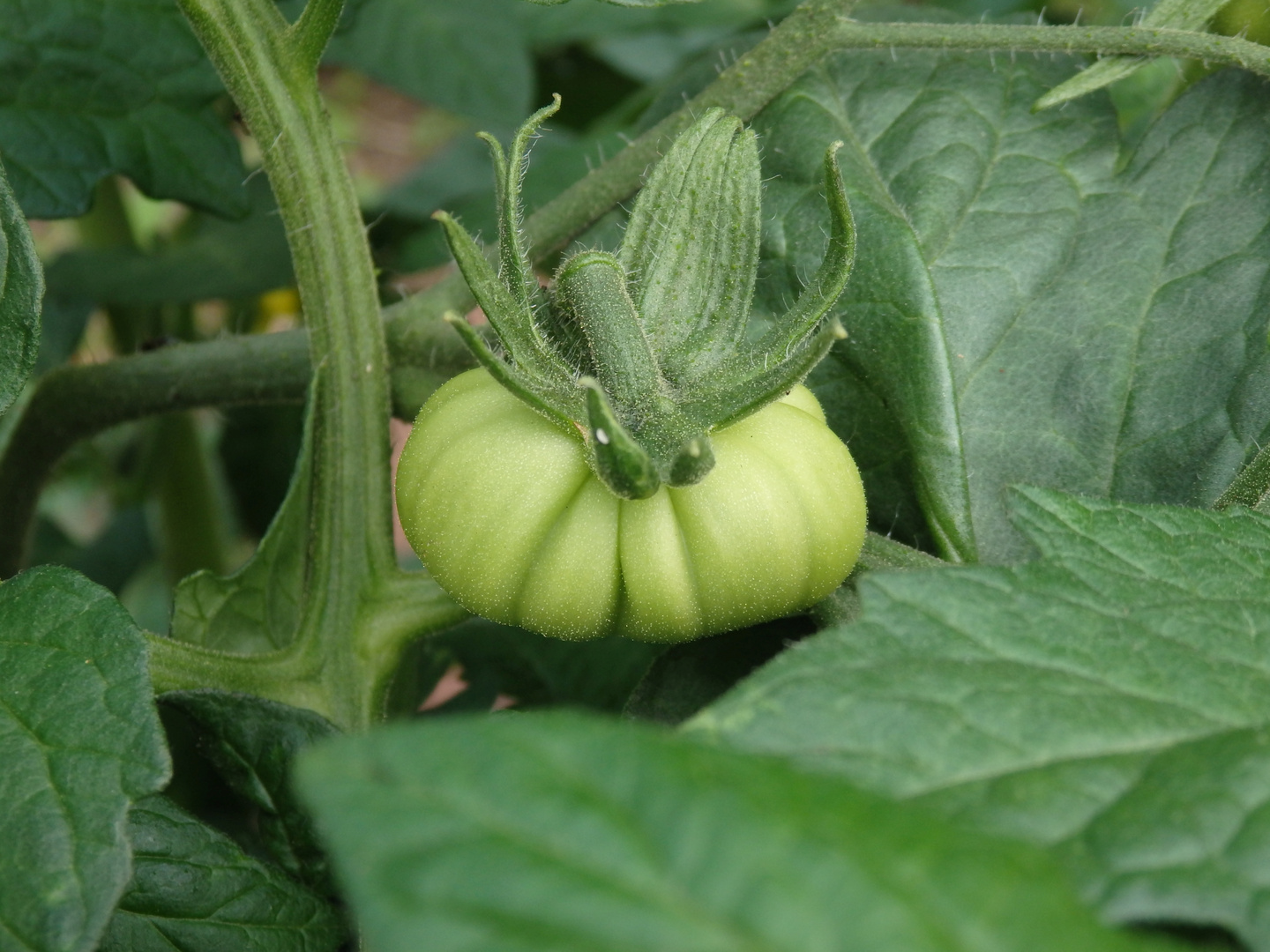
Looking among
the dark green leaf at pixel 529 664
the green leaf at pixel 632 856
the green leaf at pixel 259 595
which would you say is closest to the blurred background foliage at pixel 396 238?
the dark green leaf at pixel 529 664

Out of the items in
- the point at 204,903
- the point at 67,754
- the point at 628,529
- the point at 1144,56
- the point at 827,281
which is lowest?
the point at 204,903

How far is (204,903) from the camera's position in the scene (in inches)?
27.3

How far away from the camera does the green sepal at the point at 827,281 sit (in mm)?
667

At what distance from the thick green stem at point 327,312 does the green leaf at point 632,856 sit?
44 cm

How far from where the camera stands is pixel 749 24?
1.55 m

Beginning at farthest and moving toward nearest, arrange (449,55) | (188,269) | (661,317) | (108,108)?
(449,55) < (188,269) < (108,108) < (661,317)

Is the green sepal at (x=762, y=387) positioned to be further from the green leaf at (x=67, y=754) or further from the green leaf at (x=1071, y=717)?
the green leaf at (x=67, y=754)

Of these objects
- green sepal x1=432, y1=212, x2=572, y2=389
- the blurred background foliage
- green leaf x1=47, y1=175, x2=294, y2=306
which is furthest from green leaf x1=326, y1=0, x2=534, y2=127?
green sepal x1=432, y1=212, x2=572, y2=389

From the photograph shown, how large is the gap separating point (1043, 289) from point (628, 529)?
1.34 ft

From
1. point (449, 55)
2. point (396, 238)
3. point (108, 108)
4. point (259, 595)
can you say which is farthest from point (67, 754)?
point (396, 238)

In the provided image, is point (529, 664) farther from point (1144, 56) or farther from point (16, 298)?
point (1144, 56)

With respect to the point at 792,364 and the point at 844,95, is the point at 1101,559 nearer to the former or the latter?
the point at 792,364

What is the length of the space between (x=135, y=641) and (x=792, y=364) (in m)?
0.38

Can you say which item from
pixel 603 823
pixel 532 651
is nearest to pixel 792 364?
pixel 603 823
